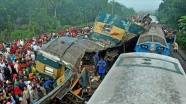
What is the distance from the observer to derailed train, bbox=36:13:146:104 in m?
7.61

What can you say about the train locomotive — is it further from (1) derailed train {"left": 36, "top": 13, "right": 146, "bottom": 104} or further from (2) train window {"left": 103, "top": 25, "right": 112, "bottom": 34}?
(2) train window {"left": 103, "top": 25, "right": 112, "bottom": 34}

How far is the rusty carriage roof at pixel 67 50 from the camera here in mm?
11992

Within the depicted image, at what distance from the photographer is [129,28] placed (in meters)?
16.5

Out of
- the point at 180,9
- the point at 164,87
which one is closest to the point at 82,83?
the point at 164,87

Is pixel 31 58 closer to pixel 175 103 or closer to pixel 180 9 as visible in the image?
pixel 175 103

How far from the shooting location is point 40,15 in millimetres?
38906

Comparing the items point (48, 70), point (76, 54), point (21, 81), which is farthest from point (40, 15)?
point (21, 81)

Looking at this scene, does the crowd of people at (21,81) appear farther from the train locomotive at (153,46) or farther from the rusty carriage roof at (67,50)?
the train locomotive at (153,46)

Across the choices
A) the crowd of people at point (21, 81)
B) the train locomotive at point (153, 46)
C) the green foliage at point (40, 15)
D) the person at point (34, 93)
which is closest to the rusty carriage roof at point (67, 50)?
the crowd of people at point (21, 81)

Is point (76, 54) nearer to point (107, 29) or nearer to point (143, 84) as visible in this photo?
point (107, 29)

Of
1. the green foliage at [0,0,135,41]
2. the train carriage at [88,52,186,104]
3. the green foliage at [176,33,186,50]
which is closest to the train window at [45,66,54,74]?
the train carriage at [88,52,186,104]

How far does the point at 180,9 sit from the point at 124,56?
21991mm

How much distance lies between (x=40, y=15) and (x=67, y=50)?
90.1 ft

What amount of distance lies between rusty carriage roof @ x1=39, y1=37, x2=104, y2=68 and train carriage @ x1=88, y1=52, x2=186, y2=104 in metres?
5.90
